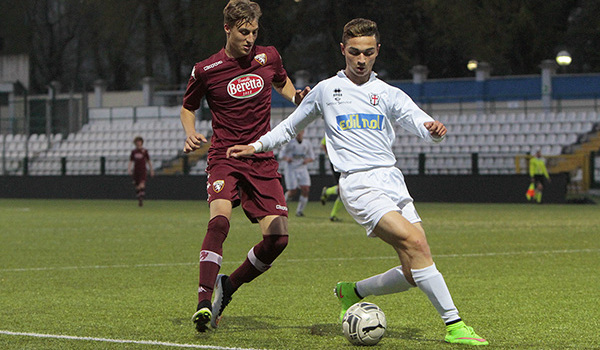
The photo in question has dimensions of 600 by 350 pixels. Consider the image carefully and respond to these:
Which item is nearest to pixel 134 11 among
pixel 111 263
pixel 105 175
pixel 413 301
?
pixel 105 175

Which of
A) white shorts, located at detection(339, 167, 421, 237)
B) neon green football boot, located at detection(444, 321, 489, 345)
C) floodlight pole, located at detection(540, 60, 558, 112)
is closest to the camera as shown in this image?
neon green football boot, located at detection(444, 321, 489, 345)

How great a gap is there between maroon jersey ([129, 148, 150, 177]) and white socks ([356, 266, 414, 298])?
70.4 feet

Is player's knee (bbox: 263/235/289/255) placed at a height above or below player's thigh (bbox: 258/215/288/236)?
below

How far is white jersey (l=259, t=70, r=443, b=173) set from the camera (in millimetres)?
6055

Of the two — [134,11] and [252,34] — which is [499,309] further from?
[134,11]

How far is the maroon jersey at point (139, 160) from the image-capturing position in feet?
90.0

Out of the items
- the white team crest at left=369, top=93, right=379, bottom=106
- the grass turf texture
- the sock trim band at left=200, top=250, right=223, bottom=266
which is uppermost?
the white team crest at left=369, top=93, right=379, bottom=106

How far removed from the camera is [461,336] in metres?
5.57

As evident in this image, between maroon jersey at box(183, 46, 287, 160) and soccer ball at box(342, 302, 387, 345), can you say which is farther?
maroon jersey at box(183, 46, 287, 160)

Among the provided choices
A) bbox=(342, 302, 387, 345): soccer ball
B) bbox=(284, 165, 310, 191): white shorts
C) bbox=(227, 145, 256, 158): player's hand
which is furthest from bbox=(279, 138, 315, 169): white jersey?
bbox=(342, 302, 387, 345): soccer ball

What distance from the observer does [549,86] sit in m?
Result: 37.1

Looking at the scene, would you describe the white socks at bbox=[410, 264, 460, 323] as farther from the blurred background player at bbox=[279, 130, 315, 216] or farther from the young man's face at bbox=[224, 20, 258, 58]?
the blurred background player at bbox=[279, 130, 315, 216]

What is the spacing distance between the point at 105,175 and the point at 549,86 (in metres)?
17.4

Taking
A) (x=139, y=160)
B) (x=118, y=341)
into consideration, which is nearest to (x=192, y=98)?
(x=118, y=341)
